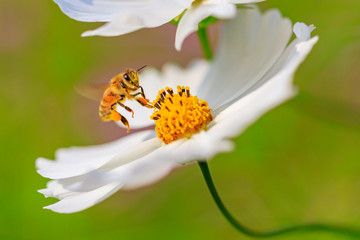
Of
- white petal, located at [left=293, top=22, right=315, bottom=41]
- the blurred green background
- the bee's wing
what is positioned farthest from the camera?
the blurred green background

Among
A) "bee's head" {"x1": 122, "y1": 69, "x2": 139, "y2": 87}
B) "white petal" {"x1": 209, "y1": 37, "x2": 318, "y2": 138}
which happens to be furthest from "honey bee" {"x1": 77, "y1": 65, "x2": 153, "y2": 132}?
"white petal" {"x1": 209, "y1": 37, "x2": 318, "y2": 138}

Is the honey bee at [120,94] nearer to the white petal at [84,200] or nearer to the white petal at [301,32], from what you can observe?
the white petal at [84,200]

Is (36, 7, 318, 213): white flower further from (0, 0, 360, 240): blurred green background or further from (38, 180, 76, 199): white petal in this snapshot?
(0, 0, 360, 240): blurred green background

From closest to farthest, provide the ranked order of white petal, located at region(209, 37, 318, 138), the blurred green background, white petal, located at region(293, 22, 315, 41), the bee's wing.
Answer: white petal, located at region(209, 37, 318, 138) < white petal, located at region(293, 22, 315, 41) < the bee's wing < the blurred green background

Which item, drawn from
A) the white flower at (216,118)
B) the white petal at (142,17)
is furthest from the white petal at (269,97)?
the white petal at (142,17)

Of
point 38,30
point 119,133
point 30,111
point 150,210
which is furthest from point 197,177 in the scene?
point 38,30

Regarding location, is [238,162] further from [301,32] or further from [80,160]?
[301,32]
